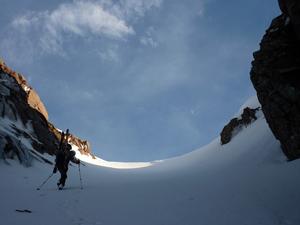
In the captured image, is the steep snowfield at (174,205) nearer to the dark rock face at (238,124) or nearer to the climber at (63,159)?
the climber at (63,159)

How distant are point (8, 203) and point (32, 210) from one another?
1236mm

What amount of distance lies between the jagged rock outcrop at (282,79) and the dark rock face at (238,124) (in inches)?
1043

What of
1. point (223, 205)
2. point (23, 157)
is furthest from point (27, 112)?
point (223, 205)

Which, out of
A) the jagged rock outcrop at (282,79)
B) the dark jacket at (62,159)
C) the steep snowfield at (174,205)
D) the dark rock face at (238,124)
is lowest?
the steep snowfield at (174,205)

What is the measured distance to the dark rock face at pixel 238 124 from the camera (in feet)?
161

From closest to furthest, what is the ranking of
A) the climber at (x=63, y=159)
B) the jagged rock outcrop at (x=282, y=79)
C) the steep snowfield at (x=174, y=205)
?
the steep snowfield at (x=174, y=205)
the climber at (x=63, y=159)
the jagged rock outcrop at (x=282, y=79)

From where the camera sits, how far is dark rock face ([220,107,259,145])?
4893cm

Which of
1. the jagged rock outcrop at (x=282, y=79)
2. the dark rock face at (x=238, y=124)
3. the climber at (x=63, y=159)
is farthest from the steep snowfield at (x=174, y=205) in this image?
the dark rock face at (x=238, y=124)

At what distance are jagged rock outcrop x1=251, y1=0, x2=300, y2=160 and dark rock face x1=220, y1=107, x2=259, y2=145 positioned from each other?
86.9 ft

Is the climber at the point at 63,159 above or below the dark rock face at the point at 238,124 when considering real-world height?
below

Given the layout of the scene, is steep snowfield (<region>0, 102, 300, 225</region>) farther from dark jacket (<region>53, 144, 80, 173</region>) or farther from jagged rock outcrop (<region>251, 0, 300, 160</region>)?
jagged rock outcrop (<region>251, 0, 300, 160</region>)

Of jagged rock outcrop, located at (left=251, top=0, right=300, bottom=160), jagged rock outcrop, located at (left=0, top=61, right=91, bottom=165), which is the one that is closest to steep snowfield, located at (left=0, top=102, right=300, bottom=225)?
jagged rock outcrop, located at (left=251, top=0, right=300, bottom=160)

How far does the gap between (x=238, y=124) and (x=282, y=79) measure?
3105 centimetres

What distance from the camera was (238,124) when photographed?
5088cm
